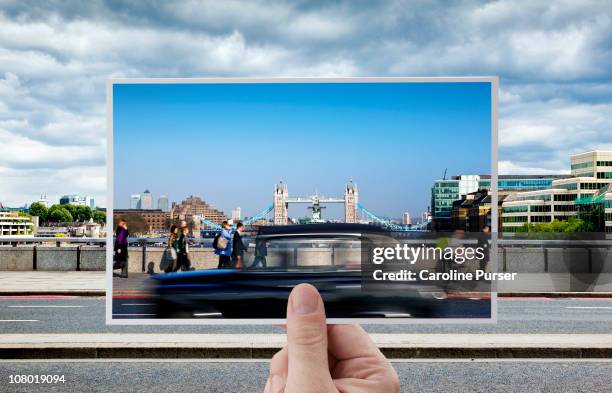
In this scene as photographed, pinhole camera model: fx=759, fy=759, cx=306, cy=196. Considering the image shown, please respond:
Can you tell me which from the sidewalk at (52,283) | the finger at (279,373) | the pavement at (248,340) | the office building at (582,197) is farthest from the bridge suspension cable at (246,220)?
the office building at (582,197)

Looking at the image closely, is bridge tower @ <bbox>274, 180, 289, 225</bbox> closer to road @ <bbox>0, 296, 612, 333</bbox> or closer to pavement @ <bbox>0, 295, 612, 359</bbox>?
pavement @ <bbox>0, 295, 612, 359</bbox>

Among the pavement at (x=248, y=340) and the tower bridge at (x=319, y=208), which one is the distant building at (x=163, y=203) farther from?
the pavement at (x=248, y=340)

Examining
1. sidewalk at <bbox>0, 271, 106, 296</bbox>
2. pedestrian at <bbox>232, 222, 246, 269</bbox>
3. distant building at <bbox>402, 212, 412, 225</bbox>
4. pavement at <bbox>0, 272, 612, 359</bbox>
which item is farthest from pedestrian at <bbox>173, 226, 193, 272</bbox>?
sidewalk at <bbox>0, 271, 106, 296</bbox>

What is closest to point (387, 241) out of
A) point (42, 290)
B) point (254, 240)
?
point (254, 240)

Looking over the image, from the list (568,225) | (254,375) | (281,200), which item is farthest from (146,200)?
(568,225)

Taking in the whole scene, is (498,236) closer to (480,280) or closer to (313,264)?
(480,280)
